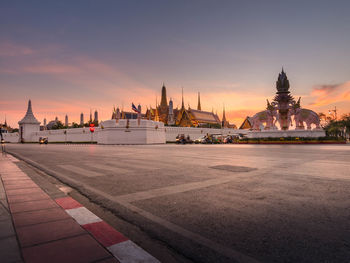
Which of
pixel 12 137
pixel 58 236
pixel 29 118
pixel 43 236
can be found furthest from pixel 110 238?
pixel 12 137

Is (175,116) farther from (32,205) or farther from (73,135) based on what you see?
(32,205)

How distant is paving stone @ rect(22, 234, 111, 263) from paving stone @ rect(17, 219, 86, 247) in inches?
5.6

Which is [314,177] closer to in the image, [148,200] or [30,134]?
[148,200]

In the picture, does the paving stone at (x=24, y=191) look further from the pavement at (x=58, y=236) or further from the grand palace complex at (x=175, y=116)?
the grand palace complex at (x=175, y=116)

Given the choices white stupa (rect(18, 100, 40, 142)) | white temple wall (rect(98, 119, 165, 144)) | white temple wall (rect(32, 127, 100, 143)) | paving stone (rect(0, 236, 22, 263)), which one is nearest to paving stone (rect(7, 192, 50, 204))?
paving stone (rect(0, 236, 22, 263))

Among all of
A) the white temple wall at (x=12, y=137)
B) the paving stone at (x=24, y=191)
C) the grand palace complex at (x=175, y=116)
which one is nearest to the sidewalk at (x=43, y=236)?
the paving stone at (x=24, y=191)

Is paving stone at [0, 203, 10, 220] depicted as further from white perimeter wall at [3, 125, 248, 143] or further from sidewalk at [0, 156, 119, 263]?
white perimeter wall at [3, 125, 248, 143]

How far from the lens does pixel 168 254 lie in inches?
88.4

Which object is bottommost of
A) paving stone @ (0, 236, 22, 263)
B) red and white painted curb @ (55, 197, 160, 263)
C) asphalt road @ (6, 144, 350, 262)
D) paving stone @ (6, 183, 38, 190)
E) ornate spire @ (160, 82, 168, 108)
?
asphalt road @ (6, 144, 350, 262)

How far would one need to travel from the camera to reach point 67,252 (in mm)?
2178

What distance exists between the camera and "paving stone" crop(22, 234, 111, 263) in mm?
2051

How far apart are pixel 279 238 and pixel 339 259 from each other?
1.90 feet

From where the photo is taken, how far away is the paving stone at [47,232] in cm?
244

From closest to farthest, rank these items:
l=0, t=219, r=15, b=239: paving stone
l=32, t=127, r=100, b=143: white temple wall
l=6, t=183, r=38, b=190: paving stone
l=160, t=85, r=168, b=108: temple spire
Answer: l=0, t=219, r=15, b=239: paving stone < l=6, t=183, r=38, b=190: paving stone < l=32, t=127, r=100, b=143: white temple wall < l=160, t=85, r=168, b=108: temple spire
